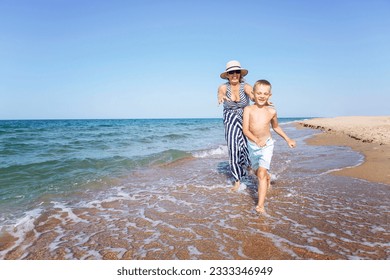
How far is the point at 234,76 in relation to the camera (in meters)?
4.88

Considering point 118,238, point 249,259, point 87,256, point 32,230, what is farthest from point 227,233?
point 32,230

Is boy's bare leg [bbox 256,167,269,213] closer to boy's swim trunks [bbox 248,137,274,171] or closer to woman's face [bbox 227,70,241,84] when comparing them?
boy's swim trunks [bbox 248,137,274,171]

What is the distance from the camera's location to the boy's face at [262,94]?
396cm

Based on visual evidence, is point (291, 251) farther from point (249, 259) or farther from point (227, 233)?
point (227, 233)

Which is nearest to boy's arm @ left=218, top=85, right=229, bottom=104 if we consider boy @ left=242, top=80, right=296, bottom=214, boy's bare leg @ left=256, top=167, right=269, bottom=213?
boy @ left=242, top=80, right=296, bottom=214

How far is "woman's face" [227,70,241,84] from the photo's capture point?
190 inches

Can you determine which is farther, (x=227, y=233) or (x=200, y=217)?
(x=200, y=217)

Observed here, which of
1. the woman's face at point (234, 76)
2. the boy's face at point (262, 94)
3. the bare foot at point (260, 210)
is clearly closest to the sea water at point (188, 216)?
the bare foot at point (260, 210)

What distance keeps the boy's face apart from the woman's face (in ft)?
3.03

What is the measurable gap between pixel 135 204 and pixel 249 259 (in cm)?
242

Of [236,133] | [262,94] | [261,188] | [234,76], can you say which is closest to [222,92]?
[234,76]

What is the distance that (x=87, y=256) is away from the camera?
2.77 meters

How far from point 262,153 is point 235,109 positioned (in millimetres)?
1331

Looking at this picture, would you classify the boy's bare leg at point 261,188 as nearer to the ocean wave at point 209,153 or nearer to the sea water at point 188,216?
the sea water at point 188,216
